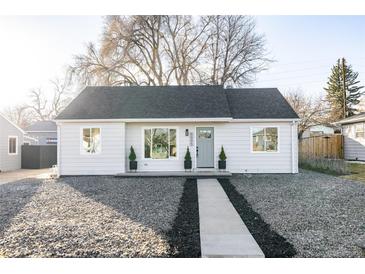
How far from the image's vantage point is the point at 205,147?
1314 centimetres

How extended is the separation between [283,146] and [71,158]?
9988mm

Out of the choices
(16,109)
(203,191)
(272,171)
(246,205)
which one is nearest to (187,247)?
(246,205)

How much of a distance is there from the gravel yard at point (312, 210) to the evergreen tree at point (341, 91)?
76.7 ft

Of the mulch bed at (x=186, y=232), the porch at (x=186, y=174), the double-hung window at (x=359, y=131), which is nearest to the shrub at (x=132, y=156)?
the porch at (x=186, y=174)

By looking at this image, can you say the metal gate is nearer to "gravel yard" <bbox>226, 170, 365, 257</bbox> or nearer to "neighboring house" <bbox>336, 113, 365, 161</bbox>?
"gravel yard" <bbox>226, 170, 365, 257</bbox>

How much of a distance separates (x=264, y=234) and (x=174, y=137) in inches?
341

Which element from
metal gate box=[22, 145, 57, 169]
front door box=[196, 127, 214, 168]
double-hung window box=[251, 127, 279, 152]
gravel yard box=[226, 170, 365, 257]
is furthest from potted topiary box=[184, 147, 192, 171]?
metal gate box=[22, 145, 57, 169]

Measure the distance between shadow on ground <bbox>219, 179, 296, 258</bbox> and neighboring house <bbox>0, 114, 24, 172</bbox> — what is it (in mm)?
15457

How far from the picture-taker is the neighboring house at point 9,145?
659 inches

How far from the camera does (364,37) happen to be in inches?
331

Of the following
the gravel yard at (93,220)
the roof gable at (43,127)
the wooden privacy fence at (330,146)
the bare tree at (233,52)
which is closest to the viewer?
the gravel yard at (93,220)

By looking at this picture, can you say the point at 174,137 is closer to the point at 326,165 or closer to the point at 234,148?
the point at 234,148

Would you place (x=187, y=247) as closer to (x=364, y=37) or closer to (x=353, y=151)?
(x=364, y=37)

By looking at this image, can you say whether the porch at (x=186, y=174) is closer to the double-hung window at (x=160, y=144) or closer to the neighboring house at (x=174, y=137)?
the neighboring house at (x=174, y=137)
